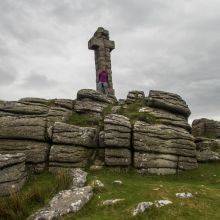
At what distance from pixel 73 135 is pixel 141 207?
977 cm

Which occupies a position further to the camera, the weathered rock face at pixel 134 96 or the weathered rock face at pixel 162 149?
the weathered rock face at pixel 134 96

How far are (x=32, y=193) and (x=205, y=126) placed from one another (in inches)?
904

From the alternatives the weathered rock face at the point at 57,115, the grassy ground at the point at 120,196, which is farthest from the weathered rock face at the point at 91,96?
the grassy ground at the point at 120,196

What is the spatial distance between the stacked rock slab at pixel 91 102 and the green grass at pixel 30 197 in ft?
27.7

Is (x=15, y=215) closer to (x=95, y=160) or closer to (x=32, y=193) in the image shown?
(x=32, y=193)

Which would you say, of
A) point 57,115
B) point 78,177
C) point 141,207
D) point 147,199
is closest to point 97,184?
point 78,177

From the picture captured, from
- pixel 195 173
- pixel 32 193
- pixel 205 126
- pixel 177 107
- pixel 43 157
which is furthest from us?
pixel 205 126

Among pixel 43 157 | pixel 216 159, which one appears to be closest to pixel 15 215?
pixel 43 157

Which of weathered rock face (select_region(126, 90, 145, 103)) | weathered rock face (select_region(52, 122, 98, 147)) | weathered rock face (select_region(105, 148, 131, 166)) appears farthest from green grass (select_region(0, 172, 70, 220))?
weathered rock face (select_region(126, 90, 145, 103))

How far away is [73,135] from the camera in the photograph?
1052 inches

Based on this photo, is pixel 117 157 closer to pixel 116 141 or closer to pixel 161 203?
pixel 116 141

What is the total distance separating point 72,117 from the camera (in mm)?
30109

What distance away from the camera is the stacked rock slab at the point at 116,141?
2647cm

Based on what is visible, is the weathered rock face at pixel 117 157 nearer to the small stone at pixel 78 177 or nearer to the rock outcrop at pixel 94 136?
the rock outcrop at pixel 94 136
